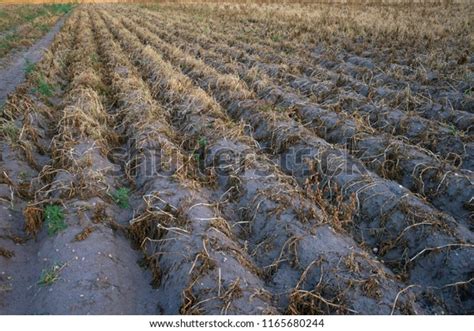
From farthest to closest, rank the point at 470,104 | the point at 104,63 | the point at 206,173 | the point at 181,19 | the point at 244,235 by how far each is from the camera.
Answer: the point at 181,19 → the point at 104,63 → the point at 470,104 → the point at 206,173 → the point at 244,235

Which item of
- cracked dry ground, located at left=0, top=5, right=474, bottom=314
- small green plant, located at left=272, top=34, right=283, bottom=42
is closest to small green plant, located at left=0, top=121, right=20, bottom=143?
cracked dry ground, located at left=0, top=5, right=474, bottom=314

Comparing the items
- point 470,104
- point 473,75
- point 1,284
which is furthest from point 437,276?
point 473,75

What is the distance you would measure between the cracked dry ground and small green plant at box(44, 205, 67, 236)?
0.8 inches

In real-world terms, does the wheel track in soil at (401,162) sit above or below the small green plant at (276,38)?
below

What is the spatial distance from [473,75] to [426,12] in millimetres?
13025

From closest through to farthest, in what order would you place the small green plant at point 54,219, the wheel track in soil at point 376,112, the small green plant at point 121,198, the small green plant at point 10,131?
the small green plant at point 54,219 < the small green plant at point 121,198 < the wheel track in soil at point 376,112 < the small green plant at point 10,131

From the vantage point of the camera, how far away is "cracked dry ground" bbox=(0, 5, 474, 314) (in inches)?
139

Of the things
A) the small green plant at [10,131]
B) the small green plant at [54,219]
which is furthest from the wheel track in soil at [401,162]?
the small green plant at [10,131]

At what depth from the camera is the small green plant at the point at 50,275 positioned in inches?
140

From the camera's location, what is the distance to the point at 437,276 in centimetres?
371

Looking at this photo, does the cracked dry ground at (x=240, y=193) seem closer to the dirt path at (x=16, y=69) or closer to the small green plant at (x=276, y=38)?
the dirt path at (x=16, y=69)

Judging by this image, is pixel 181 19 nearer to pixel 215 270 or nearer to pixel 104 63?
pixel 104 63

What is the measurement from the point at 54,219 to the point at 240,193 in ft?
6.73

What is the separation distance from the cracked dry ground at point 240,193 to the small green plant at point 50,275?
1 centimetres
